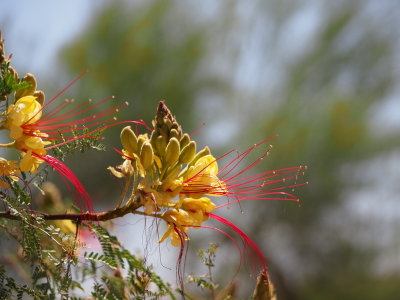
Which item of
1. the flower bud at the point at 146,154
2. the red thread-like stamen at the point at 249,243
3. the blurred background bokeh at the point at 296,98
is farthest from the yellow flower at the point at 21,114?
the blurred background bokeh at the point at 296,98

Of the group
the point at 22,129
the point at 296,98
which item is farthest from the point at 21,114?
the point at 296,98

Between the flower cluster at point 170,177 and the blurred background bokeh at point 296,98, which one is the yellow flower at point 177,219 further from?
the blurred background bokeh at point 296,98

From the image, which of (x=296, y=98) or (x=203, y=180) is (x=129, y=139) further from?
(x=296, y=98)

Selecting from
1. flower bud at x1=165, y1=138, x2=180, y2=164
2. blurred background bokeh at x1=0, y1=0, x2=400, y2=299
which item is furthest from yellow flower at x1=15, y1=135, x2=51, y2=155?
blurred background bokeh at x1=0, y1=0, x2=400, y2=299

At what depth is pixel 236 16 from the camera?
4.13 meters

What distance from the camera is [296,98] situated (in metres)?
4.22

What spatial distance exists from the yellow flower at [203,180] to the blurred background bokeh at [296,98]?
122 inches

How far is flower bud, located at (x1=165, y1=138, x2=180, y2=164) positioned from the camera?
0.63m

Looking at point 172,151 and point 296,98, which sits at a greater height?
point 296,98

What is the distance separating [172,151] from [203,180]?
5 centimetres

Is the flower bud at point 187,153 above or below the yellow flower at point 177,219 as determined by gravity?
above

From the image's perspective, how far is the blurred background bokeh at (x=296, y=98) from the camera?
392 cm

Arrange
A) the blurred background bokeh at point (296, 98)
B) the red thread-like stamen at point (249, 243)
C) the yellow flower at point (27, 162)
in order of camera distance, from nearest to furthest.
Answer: the yellow flower at point (27, 162)
the red thread-like stamen at point (249, 243)
the blurred background bokeh at point (296, 98)

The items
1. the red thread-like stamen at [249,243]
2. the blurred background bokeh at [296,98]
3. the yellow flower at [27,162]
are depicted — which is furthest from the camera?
the blurred background bokeh at [296,98]
